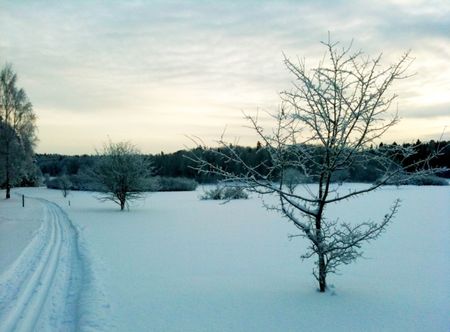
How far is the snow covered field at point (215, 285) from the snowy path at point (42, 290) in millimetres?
20

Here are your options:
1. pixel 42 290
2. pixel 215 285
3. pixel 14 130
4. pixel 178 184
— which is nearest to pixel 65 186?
pixel 14 130

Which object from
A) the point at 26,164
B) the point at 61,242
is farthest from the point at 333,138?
the point at 26,164

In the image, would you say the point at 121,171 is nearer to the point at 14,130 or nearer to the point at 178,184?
the point at 14,130

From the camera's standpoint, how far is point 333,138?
6711mm

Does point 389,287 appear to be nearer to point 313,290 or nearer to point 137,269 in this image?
point 313,290

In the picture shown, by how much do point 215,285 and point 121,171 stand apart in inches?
856

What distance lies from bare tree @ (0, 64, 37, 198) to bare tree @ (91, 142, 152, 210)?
14.5 m

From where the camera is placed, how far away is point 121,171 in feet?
94.5

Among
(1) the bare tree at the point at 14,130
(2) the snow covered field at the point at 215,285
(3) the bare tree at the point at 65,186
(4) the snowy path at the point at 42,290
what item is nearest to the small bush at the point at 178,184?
(3) the bare tree at the point at 65,186

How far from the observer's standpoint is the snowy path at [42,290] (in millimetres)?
6215

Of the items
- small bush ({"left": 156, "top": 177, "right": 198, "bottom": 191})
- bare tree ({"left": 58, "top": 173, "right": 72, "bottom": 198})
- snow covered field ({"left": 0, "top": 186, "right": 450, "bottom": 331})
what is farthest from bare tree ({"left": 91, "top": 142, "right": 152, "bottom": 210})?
small bush ({"left": 156, "top": 177, "right": 198, "bottom": 191})

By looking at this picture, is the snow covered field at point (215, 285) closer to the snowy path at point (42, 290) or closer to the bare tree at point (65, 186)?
the snowy path at point (42, 290)

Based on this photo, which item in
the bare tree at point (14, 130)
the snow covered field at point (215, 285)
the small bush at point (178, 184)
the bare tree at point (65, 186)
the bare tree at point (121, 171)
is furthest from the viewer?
the small bush at point (178, 184)

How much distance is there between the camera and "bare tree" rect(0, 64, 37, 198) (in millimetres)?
39062
